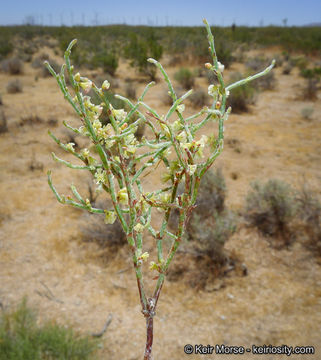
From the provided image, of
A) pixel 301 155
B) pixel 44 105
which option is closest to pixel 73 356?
pixel 301 155

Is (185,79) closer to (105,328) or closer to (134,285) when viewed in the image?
(134,285)

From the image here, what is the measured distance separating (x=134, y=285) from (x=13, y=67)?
12100 millimetres

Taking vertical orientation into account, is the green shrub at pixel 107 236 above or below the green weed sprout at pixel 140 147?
below

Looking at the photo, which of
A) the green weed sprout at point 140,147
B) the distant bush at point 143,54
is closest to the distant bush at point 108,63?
the distant bush at point 143,54

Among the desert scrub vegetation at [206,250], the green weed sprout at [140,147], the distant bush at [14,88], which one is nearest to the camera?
the green weed sprout at [140,147]

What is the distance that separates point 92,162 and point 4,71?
1402 cm

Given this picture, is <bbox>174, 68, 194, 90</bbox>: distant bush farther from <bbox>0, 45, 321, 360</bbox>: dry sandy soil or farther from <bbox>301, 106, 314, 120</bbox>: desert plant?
<bbox>0, 45, 321, 360</bbox>: dry sandy soil

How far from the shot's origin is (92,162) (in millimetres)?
810

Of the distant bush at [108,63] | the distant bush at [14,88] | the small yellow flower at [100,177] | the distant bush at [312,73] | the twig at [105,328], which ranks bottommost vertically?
the twig at [105,328]

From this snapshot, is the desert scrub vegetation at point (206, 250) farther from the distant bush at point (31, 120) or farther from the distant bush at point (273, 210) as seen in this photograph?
the distant bush at point (31, 120)

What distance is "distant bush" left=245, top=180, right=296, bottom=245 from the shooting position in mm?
3371

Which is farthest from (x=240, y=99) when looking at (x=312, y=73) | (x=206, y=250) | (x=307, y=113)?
(x=206, y=250)

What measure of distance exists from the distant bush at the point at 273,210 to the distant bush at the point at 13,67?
11889 mm

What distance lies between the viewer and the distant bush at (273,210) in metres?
3.37
